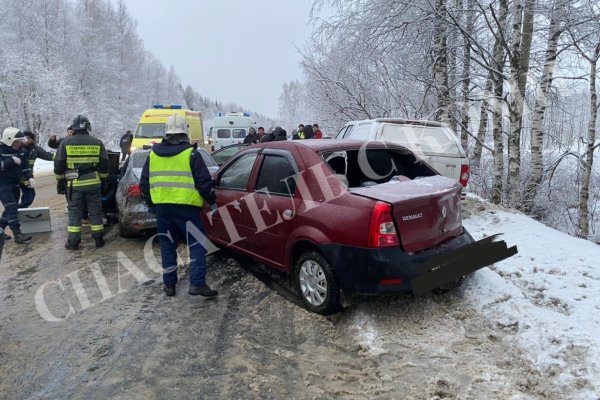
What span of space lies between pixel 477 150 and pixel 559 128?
296cm

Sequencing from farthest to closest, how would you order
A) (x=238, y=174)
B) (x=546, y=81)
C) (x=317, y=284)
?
1. (x=546, y=81)
2. (x=238, y=174)
3. (x=317, y=284)

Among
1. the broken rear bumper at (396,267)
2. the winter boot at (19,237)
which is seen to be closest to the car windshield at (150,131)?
the winter boot at (19,237)

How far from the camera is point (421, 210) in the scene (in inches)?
140

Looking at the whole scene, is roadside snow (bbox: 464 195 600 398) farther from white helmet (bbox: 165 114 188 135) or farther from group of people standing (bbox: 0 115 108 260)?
group of people standing (bbox: 0 115 108 260)

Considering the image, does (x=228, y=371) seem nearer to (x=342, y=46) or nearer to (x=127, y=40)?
(x=342, y=46)

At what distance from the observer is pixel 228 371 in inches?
123

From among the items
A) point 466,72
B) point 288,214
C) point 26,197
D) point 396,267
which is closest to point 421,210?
point 396,267

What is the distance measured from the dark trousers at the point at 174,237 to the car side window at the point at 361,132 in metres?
3.95

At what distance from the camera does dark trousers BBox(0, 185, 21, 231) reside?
21.7 ft

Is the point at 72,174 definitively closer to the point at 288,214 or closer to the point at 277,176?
the point at 277,176

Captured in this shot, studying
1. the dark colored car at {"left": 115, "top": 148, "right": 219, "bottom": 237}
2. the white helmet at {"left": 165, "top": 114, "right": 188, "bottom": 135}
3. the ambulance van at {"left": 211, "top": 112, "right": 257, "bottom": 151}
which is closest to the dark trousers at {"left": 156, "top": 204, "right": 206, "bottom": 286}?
the white helmet at {"left": 165, "top": 114, "right": 188, "bottom": 135}

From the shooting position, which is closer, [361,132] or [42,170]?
[361,132]

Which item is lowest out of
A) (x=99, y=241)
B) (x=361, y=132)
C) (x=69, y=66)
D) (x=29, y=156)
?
(x=99, y=241)

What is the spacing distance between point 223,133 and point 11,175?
1806 centimetres
